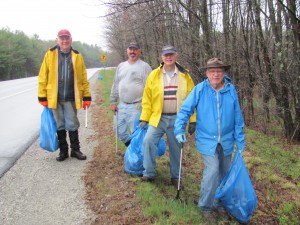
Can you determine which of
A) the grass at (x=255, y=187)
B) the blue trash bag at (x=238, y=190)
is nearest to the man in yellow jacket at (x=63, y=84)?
the grass at (x=255, y=187)

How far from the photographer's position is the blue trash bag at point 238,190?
387 centimetres

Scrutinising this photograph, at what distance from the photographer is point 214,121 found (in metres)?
3.89

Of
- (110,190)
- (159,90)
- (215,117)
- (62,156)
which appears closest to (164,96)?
(159,90)

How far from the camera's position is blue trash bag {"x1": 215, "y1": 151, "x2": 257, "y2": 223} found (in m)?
3.87

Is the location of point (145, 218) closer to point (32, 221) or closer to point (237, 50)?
point (32, 221)

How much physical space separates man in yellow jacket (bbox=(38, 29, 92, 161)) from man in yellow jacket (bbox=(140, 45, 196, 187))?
157cm

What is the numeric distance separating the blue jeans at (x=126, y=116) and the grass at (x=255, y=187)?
85 centimetres

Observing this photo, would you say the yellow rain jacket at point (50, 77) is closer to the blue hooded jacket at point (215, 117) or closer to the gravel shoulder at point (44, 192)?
the gravel shoulder at point (44, 192)

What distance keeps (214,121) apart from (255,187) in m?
2.14

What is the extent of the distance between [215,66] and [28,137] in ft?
18.5

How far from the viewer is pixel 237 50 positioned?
9094mm

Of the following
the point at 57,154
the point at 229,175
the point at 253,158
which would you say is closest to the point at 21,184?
the point at 57,154

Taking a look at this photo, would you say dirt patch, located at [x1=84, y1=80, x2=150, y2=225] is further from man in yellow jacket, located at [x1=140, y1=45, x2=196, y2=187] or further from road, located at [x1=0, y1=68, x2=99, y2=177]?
road, located at [x1=0, y1=68, x2=99, y2=177]

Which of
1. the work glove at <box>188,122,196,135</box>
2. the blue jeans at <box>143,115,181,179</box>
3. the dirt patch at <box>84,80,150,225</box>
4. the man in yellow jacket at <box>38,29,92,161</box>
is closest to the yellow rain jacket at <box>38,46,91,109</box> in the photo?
the man in yellow jacket at <box>38,29,92,161</box>
